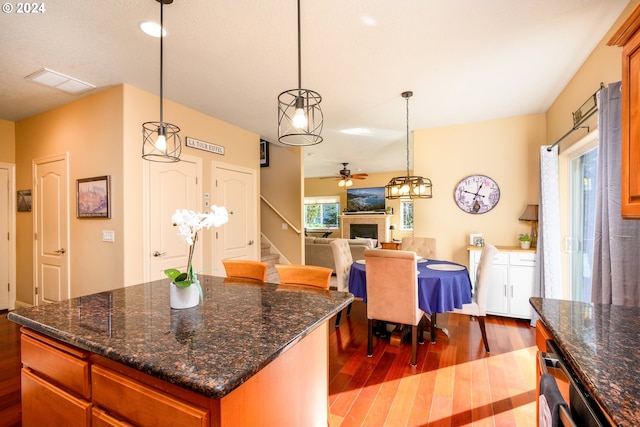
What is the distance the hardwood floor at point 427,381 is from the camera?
192 centimetres

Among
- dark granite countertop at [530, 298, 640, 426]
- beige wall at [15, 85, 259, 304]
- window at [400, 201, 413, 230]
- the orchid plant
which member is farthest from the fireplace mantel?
the orchid plant

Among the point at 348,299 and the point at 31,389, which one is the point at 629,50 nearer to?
the point at 348,299

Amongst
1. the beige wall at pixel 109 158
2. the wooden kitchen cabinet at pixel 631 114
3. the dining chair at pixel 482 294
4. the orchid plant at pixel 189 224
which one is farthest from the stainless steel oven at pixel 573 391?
the beige wall at pixel 109 158

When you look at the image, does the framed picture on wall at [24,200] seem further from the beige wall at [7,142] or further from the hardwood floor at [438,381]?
the hardwood floor at [438,381]

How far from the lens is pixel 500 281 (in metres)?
3.76

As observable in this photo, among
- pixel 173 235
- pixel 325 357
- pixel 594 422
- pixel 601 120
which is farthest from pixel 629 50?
pixel 173 235

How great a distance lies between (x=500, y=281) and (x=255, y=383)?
12.4 feet

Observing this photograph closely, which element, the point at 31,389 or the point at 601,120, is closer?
the point at 31,389

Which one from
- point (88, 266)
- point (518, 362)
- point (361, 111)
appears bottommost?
point (518, 362)

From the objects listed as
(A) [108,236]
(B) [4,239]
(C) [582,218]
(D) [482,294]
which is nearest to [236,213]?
(A) [108,236]

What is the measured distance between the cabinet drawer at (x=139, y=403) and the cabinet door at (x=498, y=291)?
394 cm

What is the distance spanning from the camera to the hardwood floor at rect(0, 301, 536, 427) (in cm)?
192

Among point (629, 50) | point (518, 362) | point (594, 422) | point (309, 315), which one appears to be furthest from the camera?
point (518, 362)

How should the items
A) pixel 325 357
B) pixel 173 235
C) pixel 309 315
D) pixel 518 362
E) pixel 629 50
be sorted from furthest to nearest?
pixel 173 235, pixel 518 362, pixel 325 357, pixel 309 315, pixel 629 50
